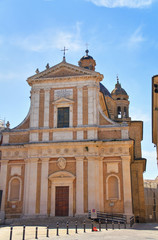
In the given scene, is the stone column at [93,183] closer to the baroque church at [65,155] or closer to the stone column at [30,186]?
the baroque church at [65,155]

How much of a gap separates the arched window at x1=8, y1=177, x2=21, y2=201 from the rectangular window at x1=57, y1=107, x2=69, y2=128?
589cm

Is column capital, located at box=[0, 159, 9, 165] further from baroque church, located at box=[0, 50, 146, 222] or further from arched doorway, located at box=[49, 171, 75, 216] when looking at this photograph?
arched doorway, located at box=[49, 171, 75, 216]

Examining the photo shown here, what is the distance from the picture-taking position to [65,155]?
25.4 meters

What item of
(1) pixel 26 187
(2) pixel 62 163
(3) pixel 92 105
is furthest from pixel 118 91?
(1) pixel 26 187

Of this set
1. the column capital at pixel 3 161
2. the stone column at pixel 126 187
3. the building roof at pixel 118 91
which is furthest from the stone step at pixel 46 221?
the building roof at pixel 118 91

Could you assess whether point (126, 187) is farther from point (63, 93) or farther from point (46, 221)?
point (63, 93)

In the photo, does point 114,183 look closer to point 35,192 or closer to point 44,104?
point 35,192

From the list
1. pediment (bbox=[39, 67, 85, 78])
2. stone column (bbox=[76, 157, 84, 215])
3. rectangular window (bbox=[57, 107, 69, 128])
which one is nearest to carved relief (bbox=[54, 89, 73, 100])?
rectangular window (bbox=[57, 107, 69, 128])

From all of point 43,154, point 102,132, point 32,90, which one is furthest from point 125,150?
point 32,90

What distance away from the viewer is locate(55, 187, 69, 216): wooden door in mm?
24312

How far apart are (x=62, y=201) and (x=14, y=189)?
4265mm

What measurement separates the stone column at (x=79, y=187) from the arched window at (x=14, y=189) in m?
4.99

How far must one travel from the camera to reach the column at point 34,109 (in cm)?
2714

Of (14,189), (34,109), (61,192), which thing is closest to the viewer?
(61,192)
